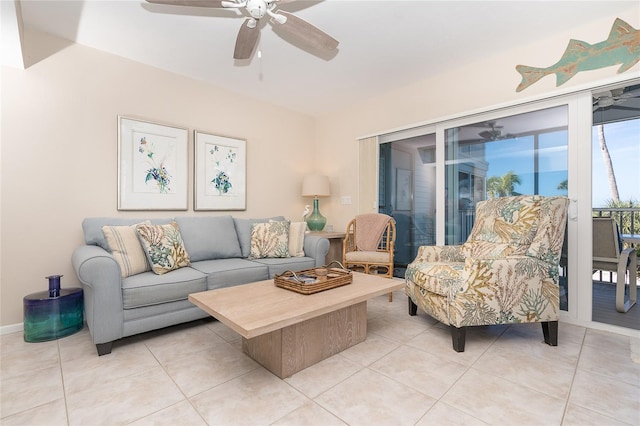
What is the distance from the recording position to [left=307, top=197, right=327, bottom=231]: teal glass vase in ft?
13.9

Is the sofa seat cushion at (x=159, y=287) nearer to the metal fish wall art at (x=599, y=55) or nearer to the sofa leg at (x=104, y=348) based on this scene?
the sofa leg at (x=104, y=348)

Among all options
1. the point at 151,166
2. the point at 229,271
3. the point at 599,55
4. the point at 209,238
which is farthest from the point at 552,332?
the point at 151,166

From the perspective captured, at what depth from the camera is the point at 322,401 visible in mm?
1468

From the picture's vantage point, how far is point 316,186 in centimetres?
412

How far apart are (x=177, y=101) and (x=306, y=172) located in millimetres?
1980

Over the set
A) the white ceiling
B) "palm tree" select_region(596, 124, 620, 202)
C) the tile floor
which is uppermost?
the white ceiling

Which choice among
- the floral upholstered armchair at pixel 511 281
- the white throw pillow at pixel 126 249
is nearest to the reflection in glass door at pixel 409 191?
the floral upholstered armchair at pixel 511 281

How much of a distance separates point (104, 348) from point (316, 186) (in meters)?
2.86

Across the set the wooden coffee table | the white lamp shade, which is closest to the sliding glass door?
the white lamp shade

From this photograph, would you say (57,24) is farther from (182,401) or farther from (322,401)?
(322,401)

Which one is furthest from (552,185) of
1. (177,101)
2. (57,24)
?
(57,24)

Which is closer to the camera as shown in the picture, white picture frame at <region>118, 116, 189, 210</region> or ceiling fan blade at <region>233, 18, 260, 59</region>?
ceiling fan blade at <region>233, 18, 260, 59</region>

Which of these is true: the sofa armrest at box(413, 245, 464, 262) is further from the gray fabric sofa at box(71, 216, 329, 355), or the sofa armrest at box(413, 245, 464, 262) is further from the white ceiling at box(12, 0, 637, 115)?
the white ceiling at box(12, 0, 637, 115)

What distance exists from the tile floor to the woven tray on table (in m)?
0.46
